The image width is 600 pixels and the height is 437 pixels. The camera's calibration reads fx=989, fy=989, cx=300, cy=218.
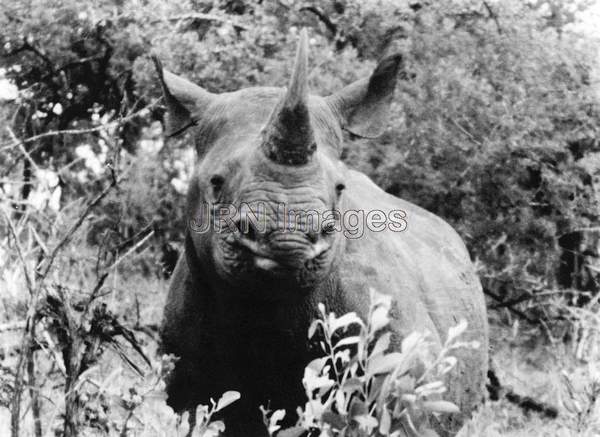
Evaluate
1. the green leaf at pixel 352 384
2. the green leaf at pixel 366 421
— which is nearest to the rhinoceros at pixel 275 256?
the green leaf at pixel 352 384

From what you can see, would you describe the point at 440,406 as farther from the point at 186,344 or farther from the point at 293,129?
the point at 186,344

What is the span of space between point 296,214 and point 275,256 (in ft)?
0.58

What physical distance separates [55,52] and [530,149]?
226 inches

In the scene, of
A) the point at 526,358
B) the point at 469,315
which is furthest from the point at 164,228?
the point at 469,315

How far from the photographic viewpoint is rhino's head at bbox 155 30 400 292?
366 centimetres

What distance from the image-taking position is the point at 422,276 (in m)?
5.52

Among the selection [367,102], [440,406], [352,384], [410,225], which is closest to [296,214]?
[352,384]

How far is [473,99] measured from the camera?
31.3 feet

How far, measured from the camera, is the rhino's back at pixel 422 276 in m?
4.67

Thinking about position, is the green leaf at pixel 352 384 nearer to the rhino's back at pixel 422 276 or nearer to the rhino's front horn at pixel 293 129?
the rhino's front horn at pixel 293 129

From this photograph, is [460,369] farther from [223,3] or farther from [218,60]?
[223,3]

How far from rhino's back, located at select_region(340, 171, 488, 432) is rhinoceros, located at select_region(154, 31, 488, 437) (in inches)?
0.5

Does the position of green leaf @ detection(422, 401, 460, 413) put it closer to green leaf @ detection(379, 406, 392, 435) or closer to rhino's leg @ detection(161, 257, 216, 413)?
green leaf @ detection(379, 406, 392, 435)

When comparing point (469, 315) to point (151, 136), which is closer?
point (469, 315)
